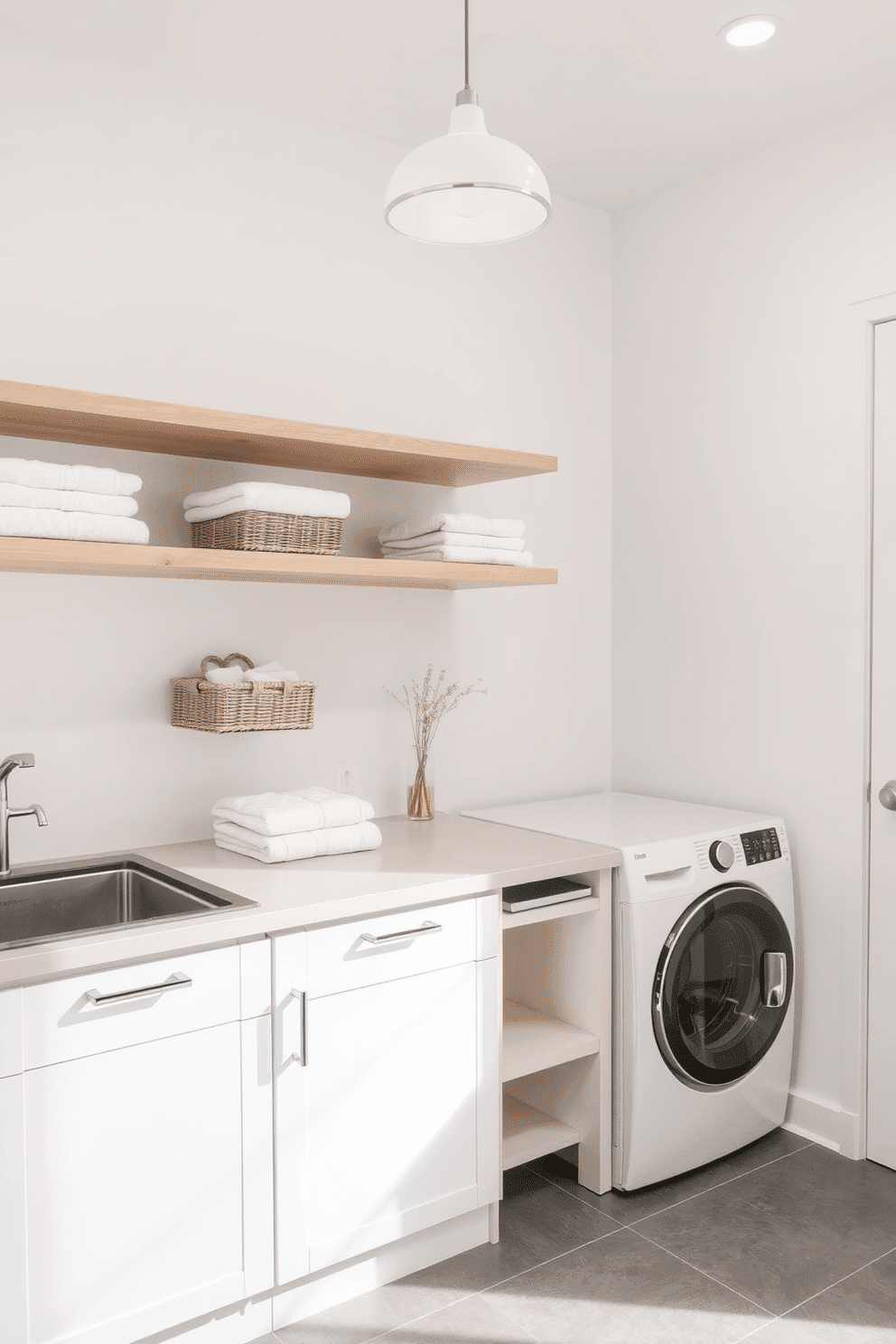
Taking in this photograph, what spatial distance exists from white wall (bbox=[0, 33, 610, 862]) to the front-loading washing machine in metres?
0.53

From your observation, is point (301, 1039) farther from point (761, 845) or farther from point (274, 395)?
point (274, 395)

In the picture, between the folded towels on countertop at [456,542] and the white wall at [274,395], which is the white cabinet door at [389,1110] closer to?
the white wall at [274,395]

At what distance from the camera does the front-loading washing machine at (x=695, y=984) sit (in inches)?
95.6

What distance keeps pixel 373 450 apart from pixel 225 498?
352 mm

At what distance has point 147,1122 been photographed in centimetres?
177

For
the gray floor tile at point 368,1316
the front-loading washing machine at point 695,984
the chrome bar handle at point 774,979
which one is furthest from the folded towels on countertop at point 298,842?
the chrome bar handle at point 774,979

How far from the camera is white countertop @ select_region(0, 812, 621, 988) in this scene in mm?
1702

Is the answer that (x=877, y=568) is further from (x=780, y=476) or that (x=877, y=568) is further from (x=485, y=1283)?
(x=485, y=1283)

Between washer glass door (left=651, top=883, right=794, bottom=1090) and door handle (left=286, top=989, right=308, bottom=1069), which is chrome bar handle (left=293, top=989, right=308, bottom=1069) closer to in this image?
door handle (left=286, top=989, right=308, bottom=1069)

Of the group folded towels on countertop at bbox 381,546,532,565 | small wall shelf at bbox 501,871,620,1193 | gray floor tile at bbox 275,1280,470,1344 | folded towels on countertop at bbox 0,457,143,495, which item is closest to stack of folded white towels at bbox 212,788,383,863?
small wall shelf at bbox 501,871,620,1193

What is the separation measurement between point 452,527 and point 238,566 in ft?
1.86

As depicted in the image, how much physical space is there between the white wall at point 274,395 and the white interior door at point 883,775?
3.06ft

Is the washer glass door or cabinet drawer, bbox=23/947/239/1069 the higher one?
cabinet drawer, bbox=23/947/239/1069

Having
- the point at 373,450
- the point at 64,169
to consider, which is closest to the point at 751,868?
the point at 373,450
